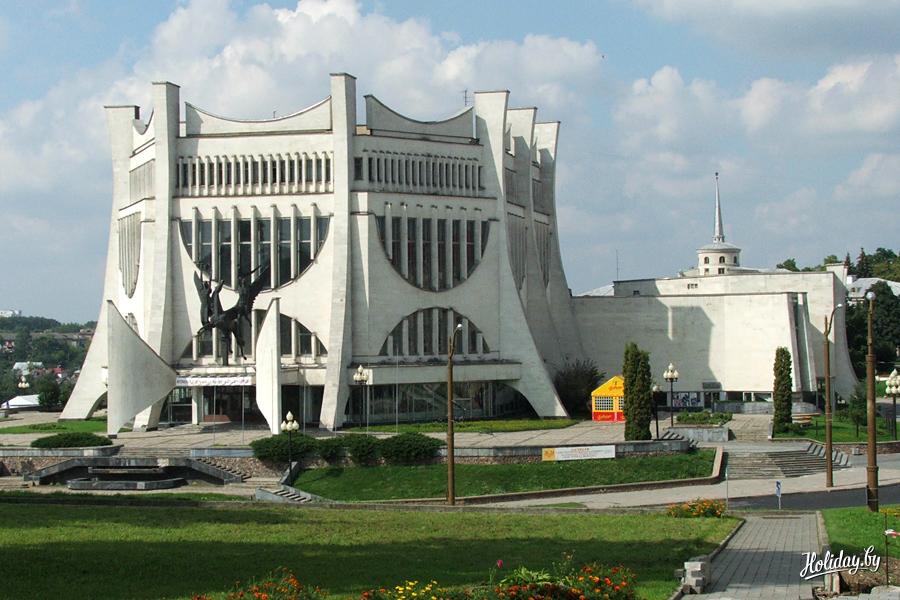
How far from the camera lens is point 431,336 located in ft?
217

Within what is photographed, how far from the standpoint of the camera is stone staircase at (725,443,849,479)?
49.7 meters

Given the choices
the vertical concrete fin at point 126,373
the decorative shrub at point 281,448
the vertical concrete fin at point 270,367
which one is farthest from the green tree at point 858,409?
the vertical concrete fin at point 126,373

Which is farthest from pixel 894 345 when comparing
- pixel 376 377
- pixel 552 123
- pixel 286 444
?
pixel 286 444

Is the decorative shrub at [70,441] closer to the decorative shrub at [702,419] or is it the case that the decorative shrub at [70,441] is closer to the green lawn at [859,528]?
the decorative shrub at [702,419]

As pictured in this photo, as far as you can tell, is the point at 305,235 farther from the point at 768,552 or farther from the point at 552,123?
the point at 768,552

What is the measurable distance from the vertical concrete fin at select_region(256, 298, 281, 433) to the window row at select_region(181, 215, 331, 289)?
549 centimetres

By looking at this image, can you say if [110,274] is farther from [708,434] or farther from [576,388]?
[708,434]

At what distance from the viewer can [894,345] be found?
11456cm

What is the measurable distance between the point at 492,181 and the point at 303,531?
136ft

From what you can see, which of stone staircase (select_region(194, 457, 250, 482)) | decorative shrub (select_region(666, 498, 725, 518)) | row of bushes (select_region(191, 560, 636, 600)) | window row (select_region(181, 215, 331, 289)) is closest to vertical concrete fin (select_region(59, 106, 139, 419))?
window row (select_region(181, 215, 331, 289))

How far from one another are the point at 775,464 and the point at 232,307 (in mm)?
28386

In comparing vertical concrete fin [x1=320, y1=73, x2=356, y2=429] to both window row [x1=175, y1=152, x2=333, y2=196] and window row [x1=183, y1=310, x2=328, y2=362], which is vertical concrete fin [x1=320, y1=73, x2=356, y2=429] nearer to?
window row [x1=175, y1=152, x2=333, y2=196]

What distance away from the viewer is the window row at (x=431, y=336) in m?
65.1

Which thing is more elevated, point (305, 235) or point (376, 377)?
point (305, 235)
